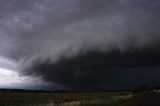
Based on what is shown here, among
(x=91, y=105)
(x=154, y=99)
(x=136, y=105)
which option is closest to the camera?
(x=136, y=105)

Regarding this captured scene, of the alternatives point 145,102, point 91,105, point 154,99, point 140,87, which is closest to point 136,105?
point 145,102

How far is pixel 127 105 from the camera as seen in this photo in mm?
14719

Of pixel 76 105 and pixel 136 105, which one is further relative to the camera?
pixel 76 105

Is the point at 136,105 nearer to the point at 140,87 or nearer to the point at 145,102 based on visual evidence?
the point at 145,102

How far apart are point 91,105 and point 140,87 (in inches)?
1691

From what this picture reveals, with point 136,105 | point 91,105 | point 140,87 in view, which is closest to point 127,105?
point 136,105

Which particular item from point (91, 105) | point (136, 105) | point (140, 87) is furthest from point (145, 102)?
point (140, 87)

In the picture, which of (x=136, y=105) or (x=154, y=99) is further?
(x=154, y=99)

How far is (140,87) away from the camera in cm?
7725

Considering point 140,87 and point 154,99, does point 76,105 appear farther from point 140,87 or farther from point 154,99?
point 140,87

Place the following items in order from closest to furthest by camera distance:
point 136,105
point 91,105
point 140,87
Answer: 1. point 136,105
2. point 91,105
3. point 140,87

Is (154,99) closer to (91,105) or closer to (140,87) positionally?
(91,105)

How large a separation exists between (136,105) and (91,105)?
2363 centimetres

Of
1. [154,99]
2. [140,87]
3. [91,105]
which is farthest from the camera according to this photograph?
[140,87]
